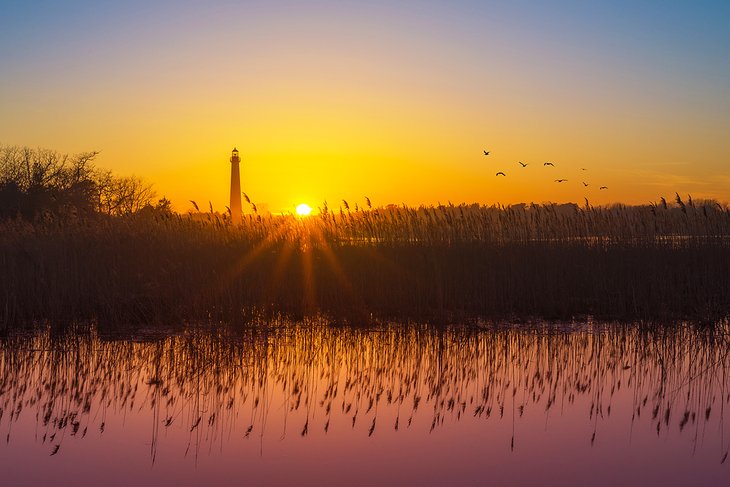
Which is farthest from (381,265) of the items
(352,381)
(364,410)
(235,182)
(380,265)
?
(235,182)

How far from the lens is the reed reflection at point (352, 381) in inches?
205

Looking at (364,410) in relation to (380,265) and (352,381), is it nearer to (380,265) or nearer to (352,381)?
(352,381)

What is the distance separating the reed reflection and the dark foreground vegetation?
3.20 feet

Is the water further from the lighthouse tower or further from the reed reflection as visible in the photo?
the lighthouse tower

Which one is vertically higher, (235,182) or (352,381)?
(235,182)

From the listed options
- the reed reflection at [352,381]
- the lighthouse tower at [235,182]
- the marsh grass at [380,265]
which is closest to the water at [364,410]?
the reed reflection at [352,381]

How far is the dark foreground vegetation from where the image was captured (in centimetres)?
981

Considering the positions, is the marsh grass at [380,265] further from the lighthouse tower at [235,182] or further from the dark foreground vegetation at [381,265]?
the lighthouse tower at [235,182]

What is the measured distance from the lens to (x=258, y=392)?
6.06 metres

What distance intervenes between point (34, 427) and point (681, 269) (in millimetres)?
9270

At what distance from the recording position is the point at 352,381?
21.2ft

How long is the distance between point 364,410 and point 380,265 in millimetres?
6111

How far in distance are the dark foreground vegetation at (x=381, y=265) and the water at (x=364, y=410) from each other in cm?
136

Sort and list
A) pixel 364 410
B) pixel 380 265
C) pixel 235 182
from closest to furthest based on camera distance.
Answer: pixel 364 410 < pixel 380 265 < pixel 235 182
